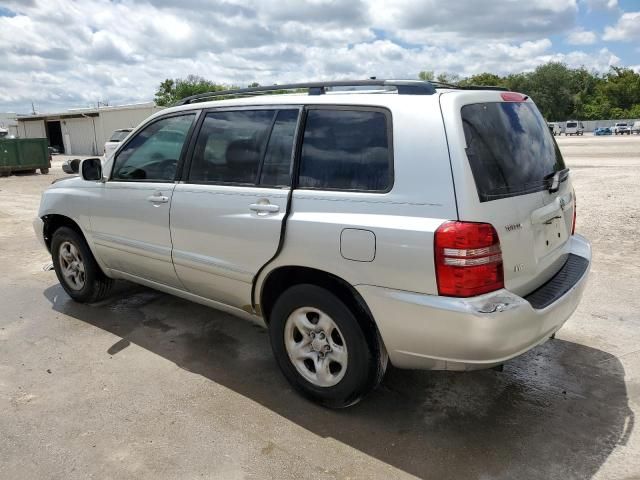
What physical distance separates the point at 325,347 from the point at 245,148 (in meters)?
1.41

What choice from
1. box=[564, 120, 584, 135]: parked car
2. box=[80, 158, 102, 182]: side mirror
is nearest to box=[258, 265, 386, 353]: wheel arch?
box=[80, 158, 102, 182]: side mirror

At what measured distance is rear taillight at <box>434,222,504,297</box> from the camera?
245cm

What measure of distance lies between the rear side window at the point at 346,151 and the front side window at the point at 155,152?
1.23 m

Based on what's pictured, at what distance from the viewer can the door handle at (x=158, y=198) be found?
3795 millimetres

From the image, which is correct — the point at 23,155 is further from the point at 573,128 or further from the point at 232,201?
the point at 573,128

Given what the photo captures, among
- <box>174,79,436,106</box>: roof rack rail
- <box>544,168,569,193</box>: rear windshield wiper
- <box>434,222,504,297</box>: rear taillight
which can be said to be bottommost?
<box>434,222,504,297</box>: rear taillight

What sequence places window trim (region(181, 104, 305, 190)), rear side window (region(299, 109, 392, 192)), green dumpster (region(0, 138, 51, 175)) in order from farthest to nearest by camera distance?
green dumpster (region(0, 138, 51, 175)) < window trim (region(181, 104, 305, 190)) < rear side window (region(299, 109, 392, 192))

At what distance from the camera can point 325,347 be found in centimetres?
306

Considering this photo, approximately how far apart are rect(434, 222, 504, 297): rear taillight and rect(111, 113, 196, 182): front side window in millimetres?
2228

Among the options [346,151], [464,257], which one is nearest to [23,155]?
[346,151]

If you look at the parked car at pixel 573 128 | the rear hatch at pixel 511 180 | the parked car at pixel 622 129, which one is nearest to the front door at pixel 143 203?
the rear hatch at pixel 511 180

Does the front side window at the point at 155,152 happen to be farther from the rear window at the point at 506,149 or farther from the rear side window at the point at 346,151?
the rear window at the point at 506,149

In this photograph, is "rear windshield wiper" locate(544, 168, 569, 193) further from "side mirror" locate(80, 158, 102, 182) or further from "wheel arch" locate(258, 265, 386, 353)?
"side mirror" locate(80, 158, 102, 182)

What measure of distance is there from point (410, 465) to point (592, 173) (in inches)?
582
